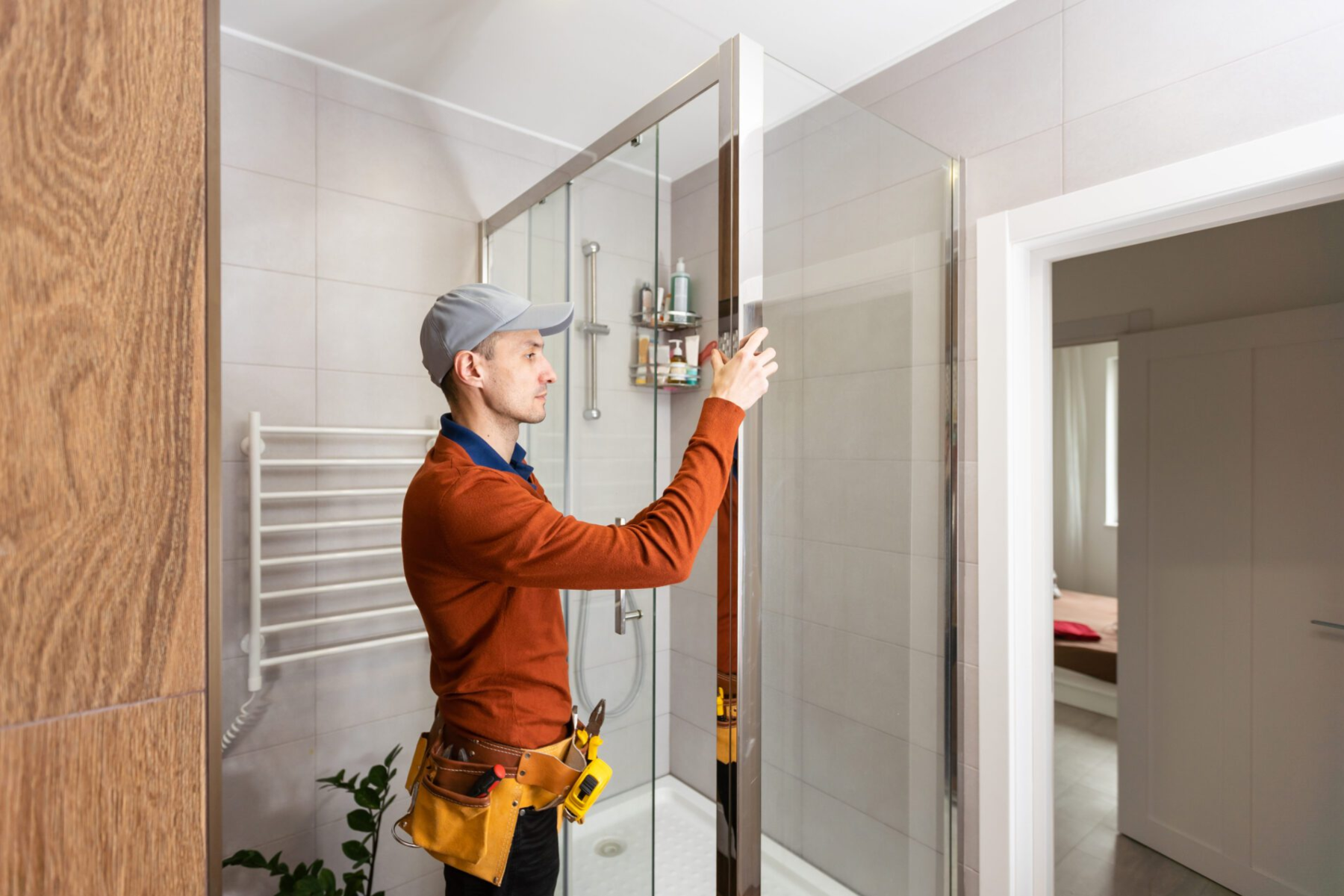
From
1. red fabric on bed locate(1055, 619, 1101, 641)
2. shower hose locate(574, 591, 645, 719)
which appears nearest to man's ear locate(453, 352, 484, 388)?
shower hose locate(574, 591, 645, 719)

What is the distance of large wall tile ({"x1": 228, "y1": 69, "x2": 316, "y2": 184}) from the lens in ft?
5.31

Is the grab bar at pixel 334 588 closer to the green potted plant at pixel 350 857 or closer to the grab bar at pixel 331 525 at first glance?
the grab bar at pixel 331 525

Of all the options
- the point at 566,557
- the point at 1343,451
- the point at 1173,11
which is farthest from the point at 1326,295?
the point at 566,557

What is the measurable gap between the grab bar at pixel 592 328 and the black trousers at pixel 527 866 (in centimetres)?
82

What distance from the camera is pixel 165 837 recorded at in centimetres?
47

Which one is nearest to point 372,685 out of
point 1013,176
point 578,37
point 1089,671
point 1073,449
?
point 578,37

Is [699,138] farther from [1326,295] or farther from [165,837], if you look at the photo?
[1326,295]

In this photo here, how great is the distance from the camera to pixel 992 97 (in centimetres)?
147

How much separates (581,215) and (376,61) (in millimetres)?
765

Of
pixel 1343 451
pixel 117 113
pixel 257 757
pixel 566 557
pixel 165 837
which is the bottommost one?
pixel 257 757

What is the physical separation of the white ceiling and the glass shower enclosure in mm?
205

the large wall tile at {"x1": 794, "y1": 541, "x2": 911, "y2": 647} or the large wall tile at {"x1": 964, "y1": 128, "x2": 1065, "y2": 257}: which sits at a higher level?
the large wall tile at {"x1": 964, "y1": 128, "x2": 1065, "y2": 257}

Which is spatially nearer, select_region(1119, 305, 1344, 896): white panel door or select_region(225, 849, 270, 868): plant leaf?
select_region(225, 849, 270, 868): plant leaf

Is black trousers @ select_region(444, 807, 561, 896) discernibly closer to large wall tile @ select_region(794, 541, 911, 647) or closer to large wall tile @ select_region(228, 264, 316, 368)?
large wall tile @ select_region(794, 541, 911, 647)
